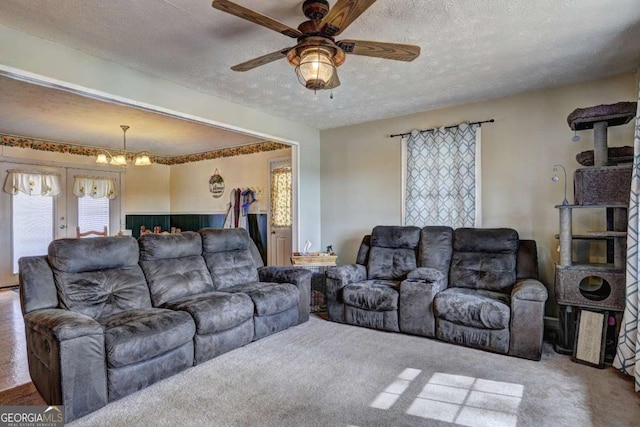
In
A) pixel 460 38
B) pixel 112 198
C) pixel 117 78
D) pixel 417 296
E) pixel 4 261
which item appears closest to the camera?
pixel 460 38

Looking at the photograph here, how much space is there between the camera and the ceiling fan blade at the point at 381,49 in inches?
81.0

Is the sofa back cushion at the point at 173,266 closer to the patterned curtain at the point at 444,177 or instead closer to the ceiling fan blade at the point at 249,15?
the ceiling fan blade at the point at 249,15

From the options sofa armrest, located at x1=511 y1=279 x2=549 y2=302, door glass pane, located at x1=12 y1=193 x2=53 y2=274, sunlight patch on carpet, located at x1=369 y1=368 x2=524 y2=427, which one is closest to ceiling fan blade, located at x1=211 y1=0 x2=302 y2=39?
sunlight patch on carpet, located at x1=369 y1=368 x2=524 y2=427

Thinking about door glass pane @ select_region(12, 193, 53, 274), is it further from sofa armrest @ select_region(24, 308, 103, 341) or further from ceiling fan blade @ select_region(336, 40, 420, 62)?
ceiling fan blade @ select_region(336, 40, 420, 62)

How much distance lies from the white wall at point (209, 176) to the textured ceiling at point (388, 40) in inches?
103

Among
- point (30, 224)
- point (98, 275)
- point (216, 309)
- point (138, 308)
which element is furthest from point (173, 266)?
point (30, 224)

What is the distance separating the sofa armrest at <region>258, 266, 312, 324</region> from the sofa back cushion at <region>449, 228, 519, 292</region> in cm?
155

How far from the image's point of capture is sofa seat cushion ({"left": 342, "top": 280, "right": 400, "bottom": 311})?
361 cm

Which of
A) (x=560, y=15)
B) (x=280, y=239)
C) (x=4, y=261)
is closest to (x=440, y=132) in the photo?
(x=560, y=15)

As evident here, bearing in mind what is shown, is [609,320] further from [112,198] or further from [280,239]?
[112,198]

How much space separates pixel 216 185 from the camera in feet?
23.8

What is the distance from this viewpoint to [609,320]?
2.90 metres

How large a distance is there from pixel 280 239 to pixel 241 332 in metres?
3.07

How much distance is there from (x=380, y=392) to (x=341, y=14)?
2303 millimetres
